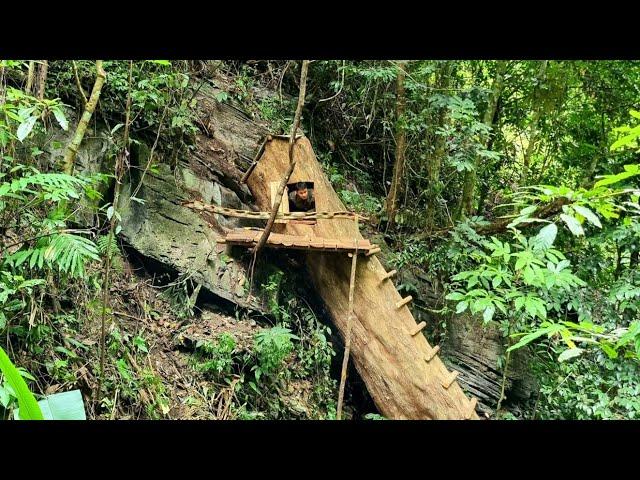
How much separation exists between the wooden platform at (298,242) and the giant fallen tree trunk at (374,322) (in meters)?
0.17

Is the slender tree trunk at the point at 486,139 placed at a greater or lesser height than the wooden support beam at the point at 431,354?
greater

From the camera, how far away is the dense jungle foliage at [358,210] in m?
2.95

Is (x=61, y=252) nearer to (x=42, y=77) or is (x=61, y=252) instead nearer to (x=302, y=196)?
(x=42, y=77)

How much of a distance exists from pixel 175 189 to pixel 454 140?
104 inches

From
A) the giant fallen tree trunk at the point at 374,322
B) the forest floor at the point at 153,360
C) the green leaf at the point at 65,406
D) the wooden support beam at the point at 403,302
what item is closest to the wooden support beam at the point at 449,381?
the giant fallen tree trunk at the point at 374,322

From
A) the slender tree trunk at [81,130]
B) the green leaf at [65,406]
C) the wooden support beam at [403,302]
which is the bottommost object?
the wooden support beam at [403,302]

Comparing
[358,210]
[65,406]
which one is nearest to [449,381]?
[358,210]

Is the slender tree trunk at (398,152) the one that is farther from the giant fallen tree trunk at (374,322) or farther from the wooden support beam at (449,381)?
the wooden support beam at (449,381)

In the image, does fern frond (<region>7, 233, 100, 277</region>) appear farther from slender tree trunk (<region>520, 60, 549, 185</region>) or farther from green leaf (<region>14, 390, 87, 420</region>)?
slender tree trunk (<region>520, 60, 549, 185</region>)

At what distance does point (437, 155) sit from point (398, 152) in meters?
0.42

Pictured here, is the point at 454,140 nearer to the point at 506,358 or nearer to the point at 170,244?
the point at 506,358

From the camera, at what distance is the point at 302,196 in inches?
176

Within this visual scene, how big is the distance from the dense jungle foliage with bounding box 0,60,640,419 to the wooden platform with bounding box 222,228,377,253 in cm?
44
